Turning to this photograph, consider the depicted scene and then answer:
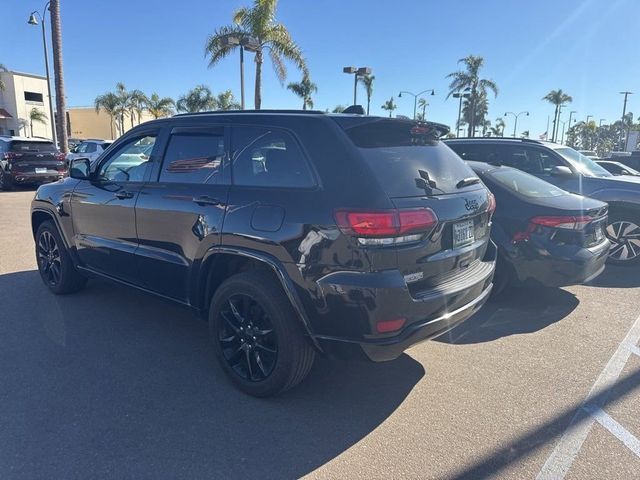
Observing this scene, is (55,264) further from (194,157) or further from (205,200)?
(205,200)

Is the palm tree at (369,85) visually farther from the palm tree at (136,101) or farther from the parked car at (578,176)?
Answer: the parked car at (578,176)

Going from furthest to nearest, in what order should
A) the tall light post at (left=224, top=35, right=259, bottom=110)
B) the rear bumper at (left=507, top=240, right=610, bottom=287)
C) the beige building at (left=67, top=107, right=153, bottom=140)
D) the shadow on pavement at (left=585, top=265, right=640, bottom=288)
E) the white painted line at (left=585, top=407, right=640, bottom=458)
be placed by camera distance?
1. the beige building at (left=67, top=107, right=153, bottom=140)
2. the tall light post at (left=224, top=35, right=259, bottom=110)
3. the shadow on pavement at (left=585, top=265, right=640, bottom=288)
4. the rear bumper at (left=507, top=240, right=610, bottom=287)
5. the white painted line at (left=585, top=407, right=640, bottom=458)

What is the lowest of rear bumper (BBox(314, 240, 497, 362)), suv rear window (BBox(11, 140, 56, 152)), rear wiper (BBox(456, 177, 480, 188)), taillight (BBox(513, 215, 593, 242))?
rear bumper (BBox(314, 240, 497, 362))

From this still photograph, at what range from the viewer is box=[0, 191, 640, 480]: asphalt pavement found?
8.33ft

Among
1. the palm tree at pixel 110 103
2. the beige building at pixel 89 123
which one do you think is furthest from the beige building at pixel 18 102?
the beige building at pixel 89 123

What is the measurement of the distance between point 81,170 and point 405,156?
10.9ft

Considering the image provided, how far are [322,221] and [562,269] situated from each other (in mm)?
3021

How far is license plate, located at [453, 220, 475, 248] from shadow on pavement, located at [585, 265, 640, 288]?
3503mm

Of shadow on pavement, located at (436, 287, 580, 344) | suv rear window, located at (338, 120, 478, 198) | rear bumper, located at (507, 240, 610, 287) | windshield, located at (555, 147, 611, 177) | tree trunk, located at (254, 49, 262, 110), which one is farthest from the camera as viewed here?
tree trunk, located at (254, 49, 262, 110)

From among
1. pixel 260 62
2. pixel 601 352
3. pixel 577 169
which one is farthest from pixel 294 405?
pixel 260 62

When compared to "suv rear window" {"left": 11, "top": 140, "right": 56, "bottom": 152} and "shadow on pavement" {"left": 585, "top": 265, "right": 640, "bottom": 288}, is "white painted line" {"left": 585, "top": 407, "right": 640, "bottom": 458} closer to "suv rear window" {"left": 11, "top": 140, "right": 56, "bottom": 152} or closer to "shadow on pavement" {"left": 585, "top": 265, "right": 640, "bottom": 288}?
"shadow on pavement" {"left": 585, "top": 265, "right": 640, "bottom": 288}

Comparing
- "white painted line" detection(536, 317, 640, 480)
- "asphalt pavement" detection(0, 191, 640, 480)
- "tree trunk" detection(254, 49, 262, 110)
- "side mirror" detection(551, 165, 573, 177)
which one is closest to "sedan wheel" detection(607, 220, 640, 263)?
"side mirror" detection(551, 165, 573, 177)

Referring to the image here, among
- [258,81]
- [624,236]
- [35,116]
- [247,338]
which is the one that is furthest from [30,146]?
[35,116]

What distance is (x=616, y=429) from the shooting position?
9.39 ft
